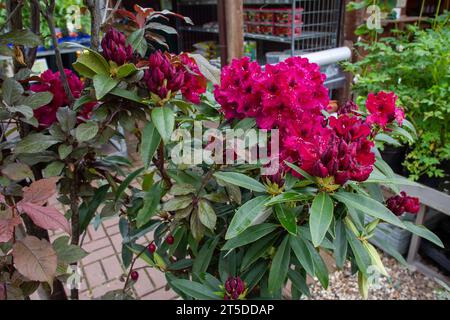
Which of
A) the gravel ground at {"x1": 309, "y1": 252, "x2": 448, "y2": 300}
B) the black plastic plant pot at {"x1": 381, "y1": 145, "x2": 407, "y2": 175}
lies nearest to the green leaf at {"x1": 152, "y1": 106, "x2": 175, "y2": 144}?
→ the gravel ground at {"x1": 309, "y1": 252, "x2": 448, "y2": 300}

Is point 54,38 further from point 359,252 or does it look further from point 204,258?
point 359,252

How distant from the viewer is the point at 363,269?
84cm

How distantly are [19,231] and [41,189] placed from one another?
1.32 feet

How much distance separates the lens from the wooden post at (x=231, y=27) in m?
2.59

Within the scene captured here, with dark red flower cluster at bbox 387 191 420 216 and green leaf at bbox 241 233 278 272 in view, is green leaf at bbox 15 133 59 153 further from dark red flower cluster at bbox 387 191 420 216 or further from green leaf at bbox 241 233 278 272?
dark red flower cluster at bbox 387 191 420 216

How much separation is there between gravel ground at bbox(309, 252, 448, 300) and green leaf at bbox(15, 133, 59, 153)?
156 centimetres

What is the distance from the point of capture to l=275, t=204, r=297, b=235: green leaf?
2.26 ft

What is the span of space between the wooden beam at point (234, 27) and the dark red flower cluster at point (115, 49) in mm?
2040

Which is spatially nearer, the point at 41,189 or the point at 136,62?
the point at 41,189

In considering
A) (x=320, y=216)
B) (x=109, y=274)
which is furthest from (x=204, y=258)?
(x=109, y=274)

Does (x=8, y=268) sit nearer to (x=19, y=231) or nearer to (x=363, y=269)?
(x=19, y=231)

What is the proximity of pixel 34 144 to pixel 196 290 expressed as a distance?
53cm

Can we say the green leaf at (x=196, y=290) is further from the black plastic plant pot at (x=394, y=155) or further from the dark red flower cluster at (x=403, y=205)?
the black plastic plant pot at (x=394, y=155)
